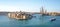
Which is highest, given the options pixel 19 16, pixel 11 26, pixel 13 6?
pixel 13 6

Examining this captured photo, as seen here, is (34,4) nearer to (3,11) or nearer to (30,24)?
(30,24)

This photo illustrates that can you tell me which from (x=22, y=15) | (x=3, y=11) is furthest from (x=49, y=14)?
(x=3, y=11)

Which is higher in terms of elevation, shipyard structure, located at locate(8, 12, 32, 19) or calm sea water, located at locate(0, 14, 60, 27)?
shipyard structure, located at locate(8, 12, 32, 19)

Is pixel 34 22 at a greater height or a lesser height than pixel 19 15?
lesser

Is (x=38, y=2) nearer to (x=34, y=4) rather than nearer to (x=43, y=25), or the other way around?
(x=34, y=4)

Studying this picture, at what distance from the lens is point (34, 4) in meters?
2.41

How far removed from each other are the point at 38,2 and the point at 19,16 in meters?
0.44

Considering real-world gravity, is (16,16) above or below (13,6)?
below

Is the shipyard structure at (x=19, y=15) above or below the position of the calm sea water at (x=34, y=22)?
above

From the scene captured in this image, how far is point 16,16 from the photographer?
2.38 metres

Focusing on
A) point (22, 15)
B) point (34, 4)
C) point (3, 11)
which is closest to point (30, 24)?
point (22, 15)

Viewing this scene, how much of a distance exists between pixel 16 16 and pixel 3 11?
0.86 ft

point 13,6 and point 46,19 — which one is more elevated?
point 13,6

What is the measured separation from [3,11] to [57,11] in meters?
1.02
